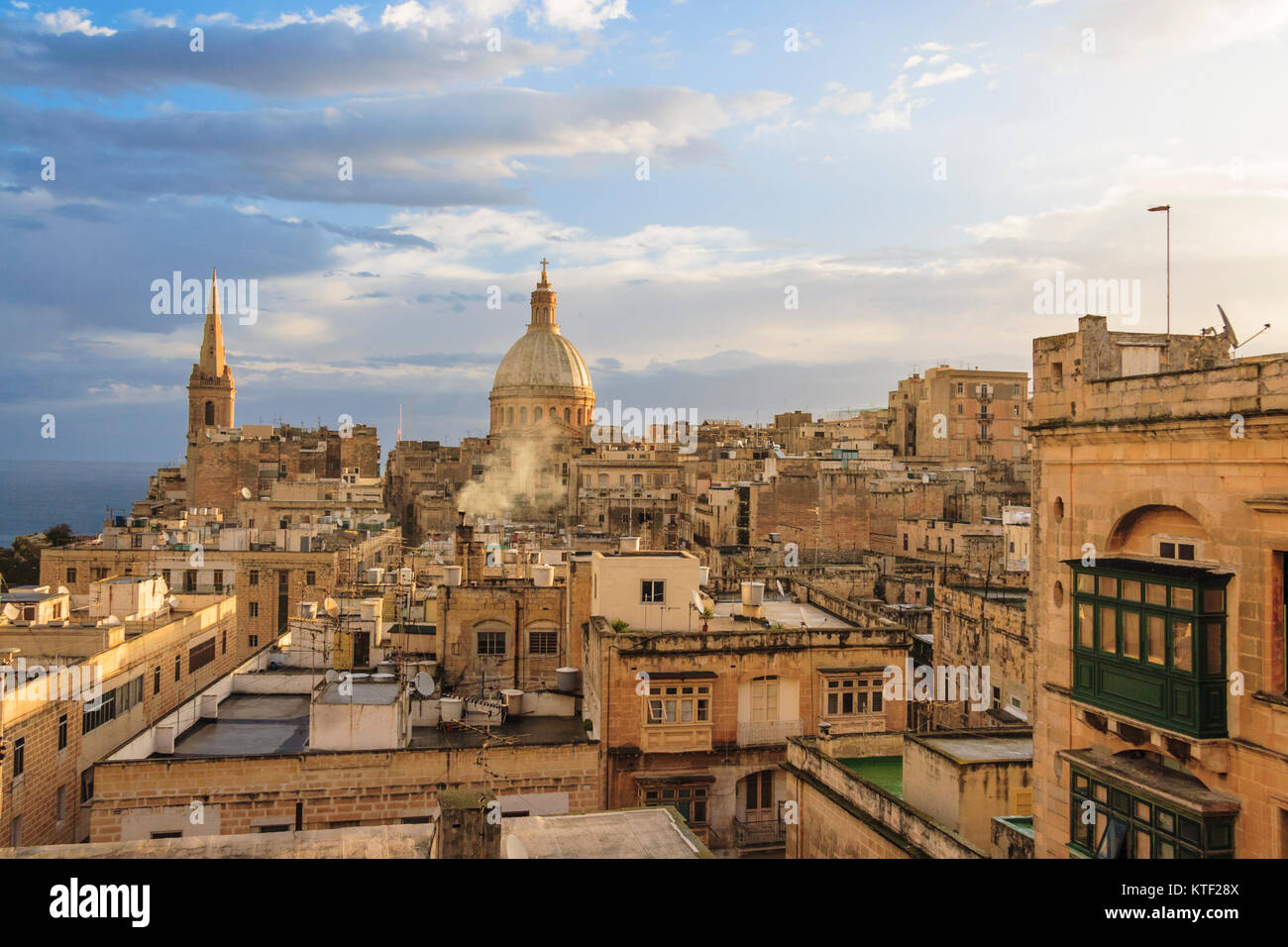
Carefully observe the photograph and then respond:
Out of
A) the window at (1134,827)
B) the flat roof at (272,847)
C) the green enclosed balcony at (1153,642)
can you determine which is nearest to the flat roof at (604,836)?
the flat roof at (272,847)

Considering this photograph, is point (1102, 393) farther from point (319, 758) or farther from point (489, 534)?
point (489, 534)

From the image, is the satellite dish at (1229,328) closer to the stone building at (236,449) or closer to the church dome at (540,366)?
the stone building at (236,449)

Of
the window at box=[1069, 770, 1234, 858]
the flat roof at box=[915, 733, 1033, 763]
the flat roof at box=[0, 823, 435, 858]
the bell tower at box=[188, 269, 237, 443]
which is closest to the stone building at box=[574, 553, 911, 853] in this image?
the flat roof at box=[915, 733, 1033, 763]

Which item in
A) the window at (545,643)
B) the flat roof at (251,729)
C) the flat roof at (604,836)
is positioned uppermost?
the window at (545,643)

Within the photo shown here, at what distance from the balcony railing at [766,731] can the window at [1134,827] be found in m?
11.0

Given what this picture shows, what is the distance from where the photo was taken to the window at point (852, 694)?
21312mm

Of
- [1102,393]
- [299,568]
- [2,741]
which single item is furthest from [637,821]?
[299,568]

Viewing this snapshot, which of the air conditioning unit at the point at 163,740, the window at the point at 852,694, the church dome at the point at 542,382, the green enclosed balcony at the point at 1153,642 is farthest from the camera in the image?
the church dome at the point at 542,382

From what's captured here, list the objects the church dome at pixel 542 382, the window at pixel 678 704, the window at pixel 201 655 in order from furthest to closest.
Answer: the church dome at pixel 542 382 < the window at pixel 201 655 < the window at pixel 678 704

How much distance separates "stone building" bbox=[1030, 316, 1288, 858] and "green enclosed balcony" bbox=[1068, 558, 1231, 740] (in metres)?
Result: 0.02

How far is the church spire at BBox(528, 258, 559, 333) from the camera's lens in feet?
338

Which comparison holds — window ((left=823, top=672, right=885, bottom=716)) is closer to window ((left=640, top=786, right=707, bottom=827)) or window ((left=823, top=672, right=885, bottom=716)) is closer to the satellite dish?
window ((left=640, top=786, right=707, bottom=827))

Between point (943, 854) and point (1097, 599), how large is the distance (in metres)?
4.09

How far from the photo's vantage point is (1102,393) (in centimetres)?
1006
